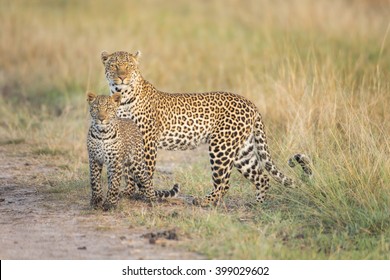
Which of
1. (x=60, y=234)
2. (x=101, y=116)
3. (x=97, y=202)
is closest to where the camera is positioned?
(x=60, y=234)

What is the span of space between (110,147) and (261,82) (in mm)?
5975

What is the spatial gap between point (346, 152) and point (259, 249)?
2683mm

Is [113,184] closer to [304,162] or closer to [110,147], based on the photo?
[110,147]

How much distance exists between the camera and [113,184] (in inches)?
385

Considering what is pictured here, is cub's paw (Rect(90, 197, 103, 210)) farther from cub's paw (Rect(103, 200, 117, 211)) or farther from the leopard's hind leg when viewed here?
the leopard's hind leg

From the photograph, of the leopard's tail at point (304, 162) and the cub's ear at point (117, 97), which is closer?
the cub's ear at point (117, 97)

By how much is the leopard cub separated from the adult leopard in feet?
0.59

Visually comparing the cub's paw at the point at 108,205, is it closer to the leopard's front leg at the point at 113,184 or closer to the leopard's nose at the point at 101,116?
the leopard's front leg at the point at 113,184

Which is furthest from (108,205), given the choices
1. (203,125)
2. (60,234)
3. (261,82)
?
(261,82)

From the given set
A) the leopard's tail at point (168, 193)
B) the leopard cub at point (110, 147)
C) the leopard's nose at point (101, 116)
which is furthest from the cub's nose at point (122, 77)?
the leopard's tail at point (168, 193)

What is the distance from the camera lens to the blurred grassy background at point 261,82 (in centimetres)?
912

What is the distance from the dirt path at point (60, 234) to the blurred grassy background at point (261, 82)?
47 cm

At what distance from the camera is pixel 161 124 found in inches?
412

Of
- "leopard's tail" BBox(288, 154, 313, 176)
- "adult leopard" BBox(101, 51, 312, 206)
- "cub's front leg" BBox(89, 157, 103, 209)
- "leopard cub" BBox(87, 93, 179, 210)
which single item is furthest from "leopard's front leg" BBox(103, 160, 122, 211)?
"leopard's tail" BBox(288, 154, 313, 176)
